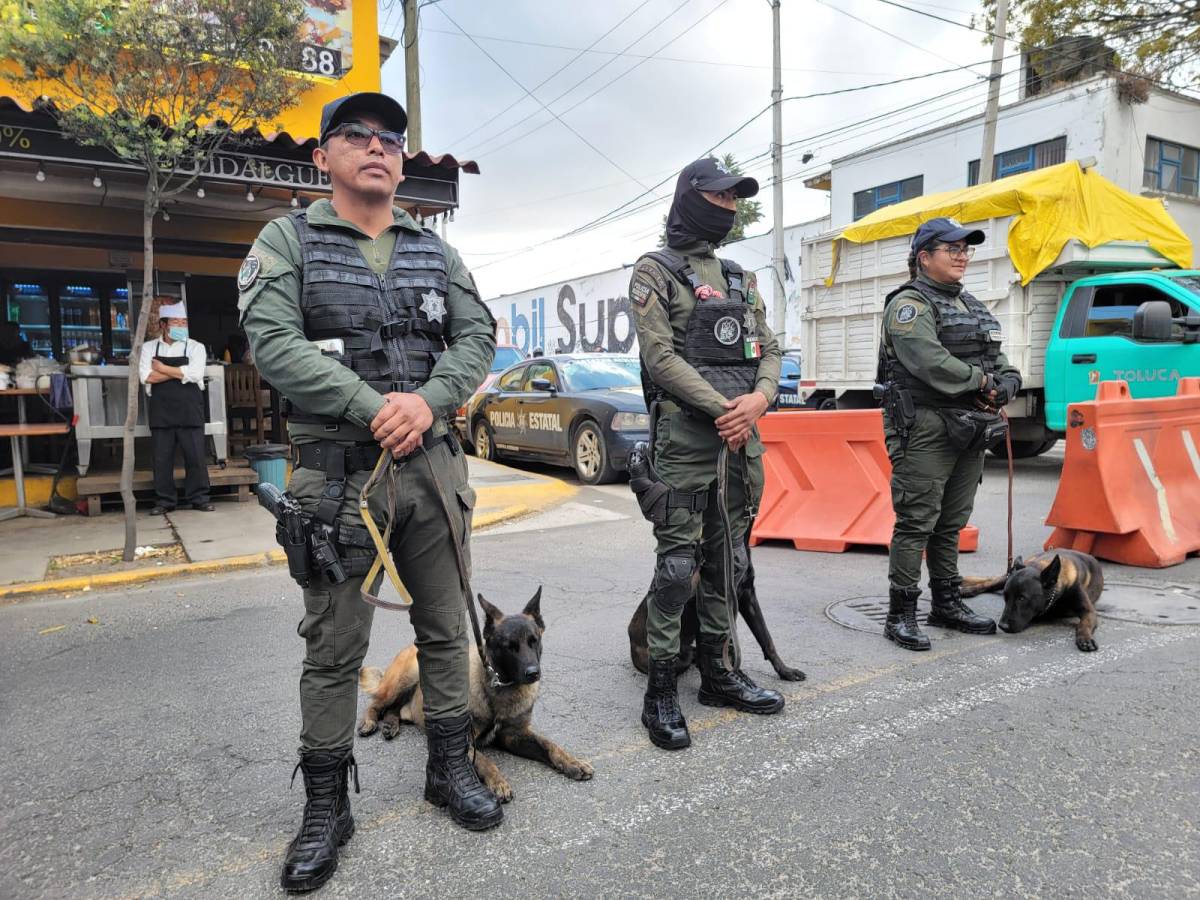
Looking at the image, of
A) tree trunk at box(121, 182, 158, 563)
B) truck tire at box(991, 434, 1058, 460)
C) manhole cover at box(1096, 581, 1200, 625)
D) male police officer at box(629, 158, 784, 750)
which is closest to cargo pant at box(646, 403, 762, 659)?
male police officer at box(629, 158, 784, 750)

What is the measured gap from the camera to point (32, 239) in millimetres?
8125

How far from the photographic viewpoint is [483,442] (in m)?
12.5

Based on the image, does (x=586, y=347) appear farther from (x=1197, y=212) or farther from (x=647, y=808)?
(x=647, y=808)

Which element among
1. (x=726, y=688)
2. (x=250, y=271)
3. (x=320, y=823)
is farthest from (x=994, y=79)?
(x=320, y=823)

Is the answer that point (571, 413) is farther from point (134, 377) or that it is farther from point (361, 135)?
point (361, 135)

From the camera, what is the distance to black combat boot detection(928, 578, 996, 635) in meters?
4.20

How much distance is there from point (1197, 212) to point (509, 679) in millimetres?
25425

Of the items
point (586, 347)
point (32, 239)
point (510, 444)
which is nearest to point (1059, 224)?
point (510, 444)

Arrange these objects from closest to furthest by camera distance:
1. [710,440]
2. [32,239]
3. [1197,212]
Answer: [710,440] < [32,239] < [1197,212]

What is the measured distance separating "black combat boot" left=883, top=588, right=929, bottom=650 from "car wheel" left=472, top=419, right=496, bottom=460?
27.7ft

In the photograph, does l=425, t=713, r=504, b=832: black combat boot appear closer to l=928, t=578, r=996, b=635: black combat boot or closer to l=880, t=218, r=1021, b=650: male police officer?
l=880, t=218, r=1021, b=650: male police officer

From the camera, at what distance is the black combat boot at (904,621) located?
156 inches

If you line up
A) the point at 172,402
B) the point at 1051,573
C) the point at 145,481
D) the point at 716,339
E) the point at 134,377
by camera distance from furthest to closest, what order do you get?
the point at 145,481 → the point at 172,402 → the point at 134,377 → the point at 1051,573 → the point at 716,339

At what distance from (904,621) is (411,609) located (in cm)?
262
